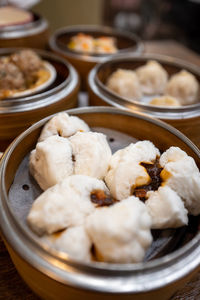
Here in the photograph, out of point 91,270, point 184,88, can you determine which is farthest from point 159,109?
point 91,270

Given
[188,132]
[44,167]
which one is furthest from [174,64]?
[44,167]

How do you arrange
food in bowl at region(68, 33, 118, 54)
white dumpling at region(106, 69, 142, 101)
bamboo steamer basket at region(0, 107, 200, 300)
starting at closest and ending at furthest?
bamboo steamer basket at region(0, 107, 200, 300) < white dumpling at region(106, 69, 142, 101) < food in bowl at region(68, 33, 118, 54)

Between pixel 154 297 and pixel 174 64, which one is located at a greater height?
pixel 174 64

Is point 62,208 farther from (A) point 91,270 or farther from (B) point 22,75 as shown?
(B) point 22,75

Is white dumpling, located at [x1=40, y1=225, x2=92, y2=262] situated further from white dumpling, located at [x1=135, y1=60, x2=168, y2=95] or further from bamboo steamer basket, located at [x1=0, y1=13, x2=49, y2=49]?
bamboo steamer basket, located at [x1=0, y1=13, x2=49, y2=49]

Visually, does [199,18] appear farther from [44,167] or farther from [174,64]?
[44,167]

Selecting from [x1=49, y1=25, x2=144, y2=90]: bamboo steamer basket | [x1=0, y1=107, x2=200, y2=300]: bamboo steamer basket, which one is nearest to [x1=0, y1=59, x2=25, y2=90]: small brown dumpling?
[x1=49, y1=25, x2=144, y2=90]: bamboo steamer basket

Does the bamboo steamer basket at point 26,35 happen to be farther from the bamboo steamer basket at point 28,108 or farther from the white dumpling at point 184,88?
the white dumpling at point 184,88
